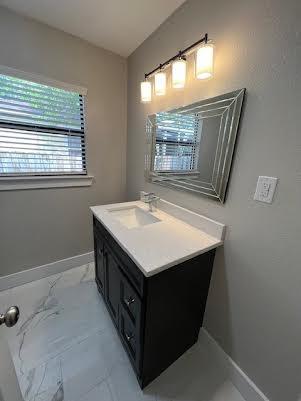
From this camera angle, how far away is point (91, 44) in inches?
62.3

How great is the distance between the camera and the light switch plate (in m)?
0.80

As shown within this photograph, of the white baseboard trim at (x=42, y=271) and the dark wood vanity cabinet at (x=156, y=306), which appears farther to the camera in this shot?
the white baseboard trim at (x=42, y=271)

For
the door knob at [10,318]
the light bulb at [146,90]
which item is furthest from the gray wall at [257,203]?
the door knob at [10,318]

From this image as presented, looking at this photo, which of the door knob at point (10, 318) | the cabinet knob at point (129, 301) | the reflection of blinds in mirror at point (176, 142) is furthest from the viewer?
the reflection of blinds in mirror at point (176, 142)

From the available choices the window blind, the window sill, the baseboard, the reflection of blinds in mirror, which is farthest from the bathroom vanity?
the window blind

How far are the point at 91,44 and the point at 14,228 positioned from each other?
1.88 metres

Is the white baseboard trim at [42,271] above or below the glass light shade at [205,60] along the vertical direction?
below

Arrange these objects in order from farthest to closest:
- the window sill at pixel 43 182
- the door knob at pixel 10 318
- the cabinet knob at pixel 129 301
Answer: the window sill at pixel 43 182, the cabinet knob at pixel 129 301, the door knob at pixel 10 318

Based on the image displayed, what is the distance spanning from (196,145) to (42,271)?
1.99m

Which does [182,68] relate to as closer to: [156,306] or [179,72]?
[179,72]

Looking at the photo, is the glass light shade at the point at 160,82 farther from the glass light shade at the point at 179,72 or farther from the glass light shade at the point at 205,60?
the glass light shade at the point at 205,60

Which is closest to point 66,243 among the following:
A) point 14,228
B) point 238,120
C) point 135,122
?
point 14,228

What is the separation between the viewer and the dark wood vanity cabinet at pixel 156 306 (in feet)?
2.87

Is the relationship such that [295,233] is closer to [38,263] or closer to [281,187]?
[281,187]
